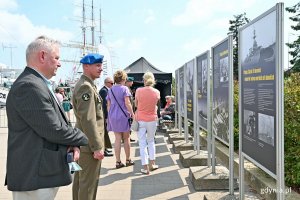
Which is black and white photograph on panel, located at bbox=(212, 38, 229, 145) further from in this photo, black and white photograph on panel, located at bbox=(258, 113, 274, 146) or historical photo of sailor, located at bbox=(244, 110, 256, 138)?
black and white photograph on panel, located at bbox=(258, 113, 274, 146)

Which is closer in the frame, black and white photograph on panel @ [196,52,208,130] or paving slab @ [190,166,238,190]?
paving slab @ [190,166,238,190]

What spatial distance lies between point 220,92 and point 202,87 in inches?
59.4

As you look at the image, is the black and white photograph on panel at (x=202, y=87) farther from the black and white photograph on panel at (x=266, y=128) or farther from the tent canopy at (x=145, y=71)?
the tent canopy at (x=145, y=71)

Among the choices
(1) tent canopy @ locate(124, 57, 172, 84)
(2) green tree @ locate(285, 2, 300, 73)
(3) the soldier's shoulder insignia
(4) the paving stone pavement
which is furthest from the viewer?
(2) green tree @ locate(285, 2, 300, 73)

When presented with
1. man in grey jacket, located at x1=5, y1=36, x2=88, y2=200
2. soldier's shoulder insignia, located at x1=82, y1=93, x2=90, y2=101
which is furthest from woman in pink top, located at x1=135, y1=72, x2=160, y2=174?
man in grey jacket, located at x1=5, y1=36, x2=88, y2=200

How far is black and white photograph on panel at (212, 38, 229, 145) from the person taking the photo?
4.77m

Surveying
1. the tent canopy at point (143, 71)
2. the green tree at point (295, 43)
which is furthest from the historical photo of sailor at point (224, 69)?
the green tree at point (295, 43)

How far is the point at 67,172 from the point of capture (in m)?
2.71

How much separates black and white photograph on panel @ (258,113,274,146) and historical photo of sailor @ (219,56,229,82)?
4.42 feet

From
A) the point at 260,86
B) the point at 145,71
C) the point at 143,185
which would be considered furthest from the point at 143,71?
the point at 260,86

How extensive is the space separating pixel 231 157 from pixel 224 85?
90 cm

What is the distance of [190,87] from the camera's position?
27.1 feet

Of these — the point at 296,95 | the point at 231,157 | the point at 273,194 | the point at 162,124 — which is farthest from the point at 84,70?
the point at 162,124

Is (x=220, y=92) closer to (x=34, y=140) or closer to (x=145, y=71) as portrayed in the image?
(x=34, y=140)
